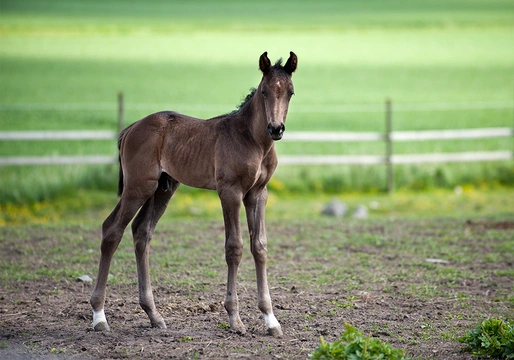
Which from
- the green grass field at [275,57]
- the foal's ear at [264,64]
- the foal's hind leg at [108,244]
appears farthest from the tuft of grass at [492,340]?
the green grass field at [275,57]

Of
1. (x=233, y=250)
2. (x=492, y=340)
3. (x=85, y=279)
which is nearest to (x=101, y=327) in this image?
Answer: (x=233, y=250)

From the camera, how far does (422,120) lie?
23.8 metres

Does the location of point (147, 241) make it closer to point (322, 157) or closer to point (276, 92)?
point (276, 92)

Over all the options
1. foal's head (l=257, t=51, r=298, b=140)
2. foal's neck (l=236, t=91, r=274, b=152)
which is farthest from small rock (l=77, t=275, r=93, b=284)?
foal's head (l=257, t=51, r=298, b=140)

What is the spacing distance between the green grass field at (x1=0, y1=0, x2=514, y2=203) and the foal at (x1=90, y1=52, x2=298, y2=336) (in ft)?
27.7

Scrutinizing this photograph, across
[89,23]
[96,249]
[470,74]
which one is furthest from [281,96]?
[89,23]

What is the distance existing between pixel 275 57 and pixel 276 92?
81.7 feet

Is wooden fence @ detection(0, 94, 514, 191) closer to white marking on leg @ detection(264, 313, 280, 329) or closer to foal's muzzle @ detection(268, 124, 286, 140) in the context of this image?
white marking on leg @ detection(264, 313, 280, 329)

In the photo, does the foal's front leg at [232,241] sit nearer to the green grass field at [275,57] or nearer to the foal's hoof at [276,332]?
the foal's hoof at [276,332]

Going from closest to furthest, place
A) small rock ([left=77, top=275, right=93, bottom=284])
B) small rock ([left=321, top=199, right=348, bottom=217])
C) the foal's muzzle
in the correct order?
the foal's muzzle, small rock ([left=77, top=275, right=93, bottom=284]), small rock ([left=321, top=199, right=348, bottom=217])

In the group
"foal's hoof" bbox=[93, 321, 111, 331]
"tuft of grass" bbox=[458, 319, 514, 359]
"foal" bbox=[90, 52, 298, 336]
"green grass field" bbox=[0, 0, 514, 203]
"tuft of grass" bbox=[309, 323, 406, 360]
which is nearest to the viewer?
"tuft of grass" bbox=[309, 323, 406, 360]

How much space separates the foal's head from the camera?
616 cm

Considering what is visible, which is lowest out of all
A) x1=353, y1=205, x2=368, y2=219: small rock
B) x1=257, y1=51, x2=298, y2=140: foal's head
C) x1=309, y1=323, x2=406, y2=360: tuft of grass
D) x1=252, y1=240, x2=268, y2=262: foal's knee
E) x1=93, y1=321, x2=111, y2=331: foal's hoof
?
x1=93, y1=321, x2=111, y2=331: foal's hoof

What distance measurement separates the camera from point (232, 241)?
22.1 ft
